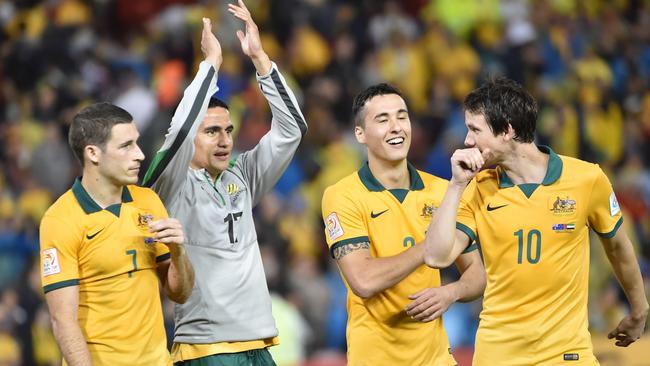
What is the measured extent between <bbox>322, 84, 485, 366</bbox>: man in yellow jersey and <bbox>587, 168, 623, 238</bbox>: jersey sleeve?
66 centimetres

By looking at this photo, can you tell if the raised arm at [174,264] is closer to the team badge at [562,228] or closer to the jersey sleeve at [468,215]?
the jersey sleeve at [468,215]

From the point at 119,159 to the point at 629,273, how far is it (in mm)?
2306

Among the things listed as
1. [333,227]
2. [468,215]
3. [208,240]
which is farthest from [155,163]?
[468,215]

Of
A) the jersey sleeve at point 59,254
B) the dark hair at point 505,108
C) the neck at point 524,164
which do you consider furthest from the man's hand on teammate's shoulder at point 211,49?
the neck at point 524,164

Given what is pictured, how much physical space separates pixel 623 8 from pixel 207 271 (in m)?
10.9

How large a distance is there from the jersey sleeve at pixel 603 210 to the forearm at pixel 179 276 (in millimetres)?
1757

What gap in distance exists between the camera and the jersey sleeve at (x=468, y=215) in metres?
5.05

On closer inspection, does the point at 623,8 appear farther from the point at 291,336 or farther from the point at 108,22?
the point at 291,336

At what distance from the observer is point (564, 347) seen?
4875 millimetres

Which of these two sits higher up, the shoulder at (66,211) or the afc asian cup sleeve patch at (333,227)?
the shoulder at (66,211)

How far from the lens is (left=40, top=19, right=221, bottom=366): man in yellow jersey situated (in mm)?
4750

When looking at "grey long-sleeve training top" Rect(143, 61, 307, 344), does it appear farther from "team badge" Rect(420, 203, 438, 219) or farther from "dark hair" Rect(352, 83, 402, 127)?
"team badge" Rect(420, 203, 438, 219)

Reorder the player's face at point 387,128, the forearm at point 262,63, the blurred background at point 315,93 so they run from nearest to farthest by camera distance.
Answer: the player's face at point 387,128 < the forearm at point 262,63 < the blurred background at point 315,93

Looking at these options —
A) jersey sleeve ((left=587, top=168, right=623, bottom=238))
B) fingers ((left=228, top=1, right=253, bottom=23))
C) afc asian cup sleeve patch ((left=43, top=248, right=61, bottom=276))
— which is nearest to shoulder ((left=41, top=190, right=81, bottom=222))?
afc asian cup sleeve patch ((left=43, top=248, right=61, bottom=276))
